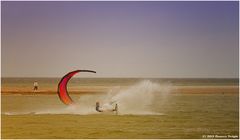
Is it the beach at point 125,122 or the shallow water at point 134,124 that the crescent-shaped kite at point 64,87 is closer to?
the beach at point 125,122

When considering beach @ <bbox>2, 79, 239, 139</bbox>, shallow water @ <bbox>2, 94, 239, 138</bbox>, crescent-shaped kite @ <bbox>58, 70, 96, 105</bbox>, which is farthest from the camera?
crescent-shaped kite @ <bbox>58, 70, 96, 105</bbox>

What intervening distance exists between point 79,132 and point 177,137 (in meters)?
2.94

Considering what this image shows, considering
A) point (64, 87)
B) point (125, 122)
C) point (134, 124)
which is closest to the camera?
point (134, 124)

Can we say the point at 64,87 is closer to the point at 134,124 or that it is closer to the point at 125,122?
the point at 125,122

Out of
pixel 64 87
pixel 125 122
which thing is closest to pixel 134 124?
pixel 125 122

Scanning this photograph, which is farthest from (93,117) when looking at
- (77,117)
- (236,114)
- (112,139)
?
(236,114)

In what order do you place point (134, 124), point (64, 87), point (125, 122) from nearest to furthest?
point (134, 124) < point (125, 122) < point (64, 87)

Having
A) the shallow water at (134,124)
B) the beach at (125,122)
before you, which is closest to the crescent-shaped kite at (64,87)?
the beach at (125,122)

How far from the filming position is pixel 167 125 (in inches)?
533

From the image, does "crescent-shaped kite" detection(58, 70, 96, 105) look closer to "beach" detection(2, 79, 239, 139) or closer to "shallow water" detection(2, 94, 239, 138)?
"beach" detection(2, 79, 239, 139)

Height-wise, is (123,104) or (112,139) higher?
(123,104)

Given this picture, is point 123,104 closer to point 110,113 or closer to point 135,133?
point 110,113

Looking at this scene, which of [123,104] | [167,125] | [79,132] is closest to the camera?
[79,132]

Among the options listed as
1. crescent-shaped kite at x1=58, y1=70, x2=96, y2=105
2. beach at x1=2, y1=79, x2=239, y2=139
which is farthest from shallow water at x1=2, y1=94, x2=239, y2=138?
crescent-shaped kite at x1=58, y1=70, x2=96, y2=105
